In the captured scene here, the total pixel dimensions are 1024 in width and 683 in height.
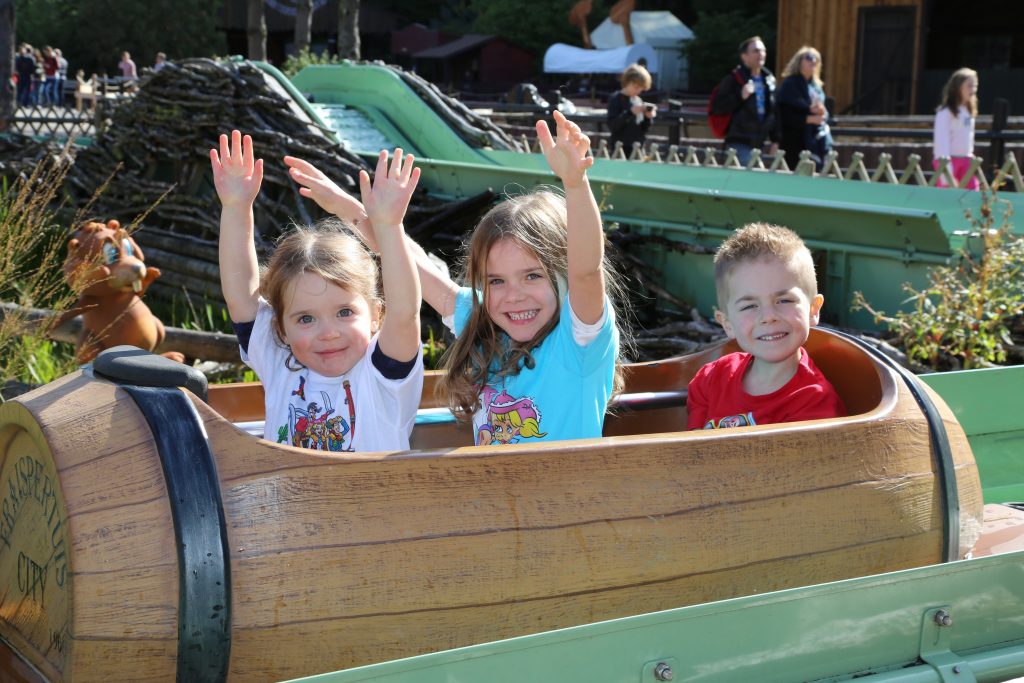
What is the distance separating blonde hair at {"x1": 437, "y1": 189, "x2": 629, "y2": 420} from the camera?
8.16 feet

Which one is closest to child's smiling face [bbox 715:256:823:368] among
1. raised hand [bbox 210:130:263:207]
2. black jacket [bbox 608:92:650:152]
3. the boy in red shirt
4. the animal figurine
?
the boy in red shirt

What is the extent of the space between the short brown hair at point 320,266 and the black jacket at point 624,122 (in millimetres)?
6722

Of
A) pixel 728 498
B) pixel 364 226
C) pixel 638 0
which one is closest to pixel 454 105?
pixel 364 226

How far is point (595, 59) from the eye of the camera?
2584cm

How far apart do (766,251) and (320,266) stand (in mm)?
1055

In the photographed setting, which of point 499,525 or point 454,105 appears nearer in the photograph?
point 499,525

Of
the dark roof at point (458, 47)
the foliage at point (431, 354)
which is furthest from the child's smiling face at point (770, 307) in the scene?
the dark roof at point (458, 47)

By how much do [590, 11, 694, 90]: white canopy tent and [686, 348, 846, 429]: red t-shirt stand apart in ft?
81.6

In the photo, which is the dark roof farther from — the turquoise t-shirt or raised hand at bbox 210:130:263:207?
the turquoise t-shirt

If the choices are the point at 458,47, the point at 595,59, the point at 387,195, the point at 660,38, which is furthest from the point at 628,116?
the point at 458,47

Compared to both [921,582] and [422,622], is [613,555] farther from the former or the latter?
[921,582]

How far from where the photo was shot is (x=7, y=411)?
6.69 ft

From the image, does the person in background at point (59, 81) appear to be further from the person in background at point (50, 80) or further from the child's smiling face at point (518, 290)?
the child's smiling face at point (518, 290)

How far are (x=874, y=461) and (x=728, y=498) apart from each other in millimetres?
370
